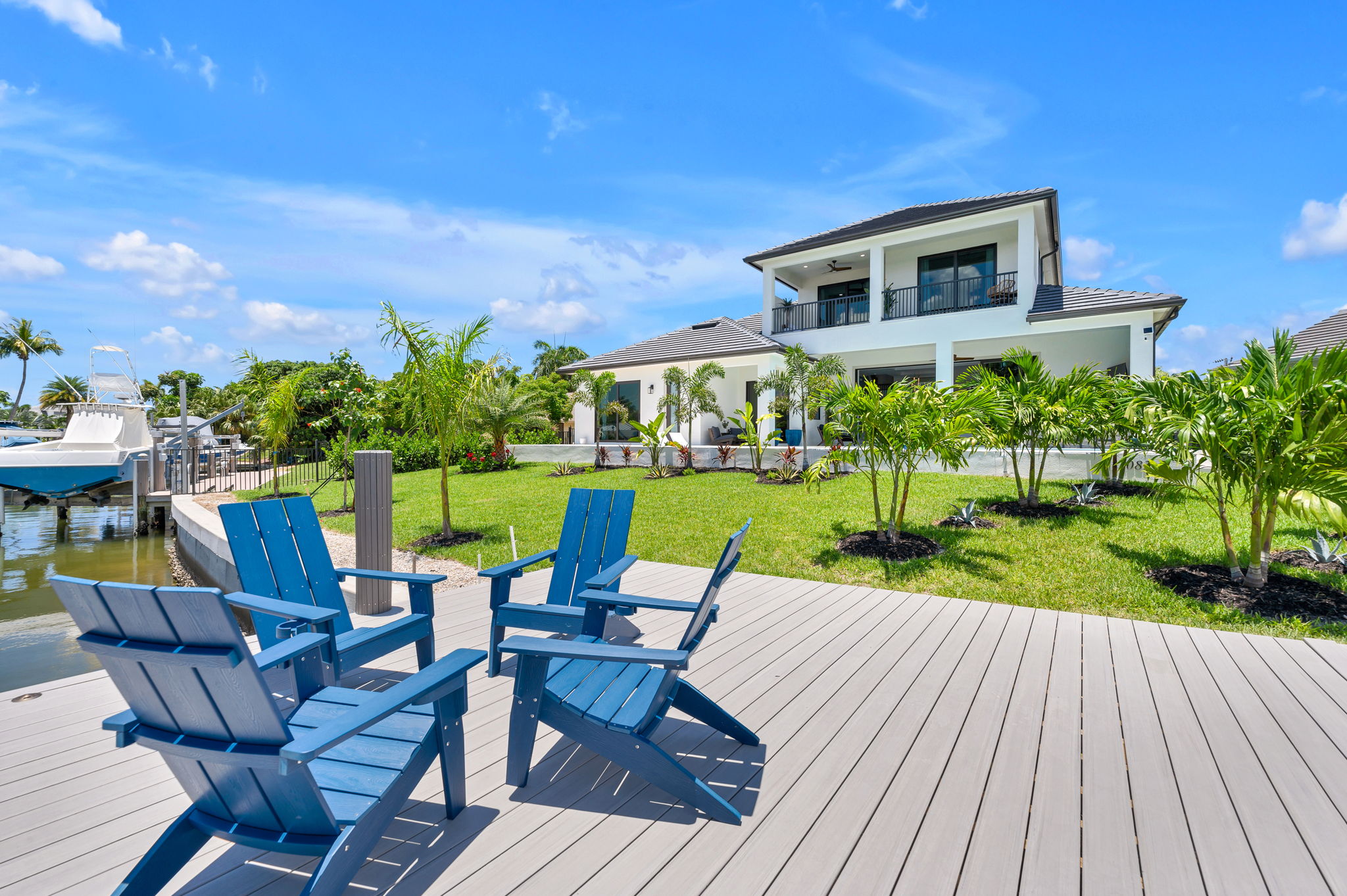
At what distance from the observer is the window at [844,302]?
2027 cm

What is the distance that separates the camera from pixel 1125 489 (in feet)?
32.7

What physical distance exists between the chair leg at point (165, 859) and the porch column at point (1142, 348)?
61.0ft

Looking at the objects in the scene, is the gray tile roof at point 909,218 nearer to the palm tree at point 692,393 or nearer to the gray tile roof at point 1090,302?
the gray tile roof at point 1090,302

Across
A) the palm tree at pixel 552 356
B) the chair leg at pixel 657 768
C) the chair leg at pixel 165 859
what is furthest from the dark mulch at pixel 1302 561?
the palm tree at pixel 552 356

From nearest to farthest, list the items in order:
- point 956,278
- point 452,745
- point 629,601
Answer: point 452,745, point 629,601, point 956,278

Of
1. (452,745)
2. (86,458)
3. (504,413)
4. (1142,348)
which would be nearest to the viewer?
(452,745)

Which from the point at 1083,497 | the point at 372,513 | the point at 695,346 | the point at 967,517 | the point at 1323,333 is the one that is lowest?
the point at 967,517

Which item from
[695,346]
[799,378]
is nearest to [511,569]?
[799,378]

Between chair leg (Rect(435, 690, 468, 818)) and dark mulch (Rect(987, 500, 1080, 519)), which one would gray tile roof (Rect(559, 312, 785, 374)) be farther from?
chair leg (Rect(435, 690, 468, 818))

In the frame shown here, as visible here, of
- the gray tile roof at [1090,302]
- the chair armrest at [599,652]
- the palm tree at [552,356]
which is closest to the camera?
the chair armrest at [599,652]

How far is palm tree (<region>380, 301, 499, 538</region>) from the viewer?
7891mm

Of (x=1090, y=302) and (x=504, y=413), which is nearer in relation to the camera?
(x=1090, y=302)

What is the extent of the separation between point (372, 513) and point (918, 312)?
1839 cm

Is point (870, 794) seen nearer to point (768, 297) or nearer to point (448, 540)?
point (448, 540)
